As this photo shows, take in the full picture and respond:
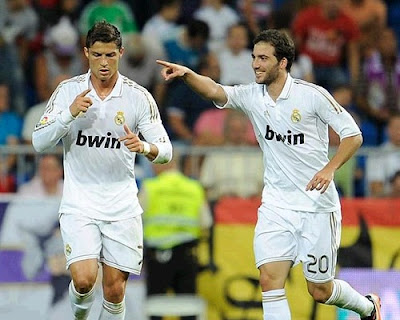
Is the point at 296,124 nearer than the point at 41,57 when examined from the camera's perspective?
Yes

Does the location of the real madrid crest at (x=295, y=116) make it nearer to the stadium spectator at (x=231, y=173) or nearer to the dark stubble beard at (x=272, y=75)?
the dark stubble beard at (x=272, y=75)

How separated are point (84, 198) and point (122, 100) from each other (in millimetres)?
834

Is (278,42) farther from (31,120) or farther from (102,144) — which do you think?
(31,120)

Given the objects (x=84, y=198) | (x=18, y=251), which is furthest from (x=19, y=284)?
(x=84, y=198)

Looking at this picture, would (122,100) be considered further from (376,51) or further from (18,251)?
(376,51)

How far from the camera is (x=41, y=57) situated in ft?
53.3

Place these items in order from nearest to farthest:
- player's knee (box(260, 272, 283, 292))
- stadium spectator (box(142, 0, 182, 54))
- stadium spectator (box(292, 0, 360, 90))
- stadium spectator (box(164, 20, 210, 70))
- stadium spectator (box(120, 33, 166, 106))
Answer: player's knee (box(260, 272, 283, 292)), stadium spectator (box(120, 33, 166, 106)), stadium spectator (box(164, 20, 210, 70)), stadium spectator (box(292, 0, 360, 90)), stadium spectator (box(142, 0, 182, 54))

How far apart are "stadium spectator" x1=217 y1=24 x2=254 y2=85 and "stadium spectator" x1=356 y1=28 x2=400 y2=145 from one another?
1.57m

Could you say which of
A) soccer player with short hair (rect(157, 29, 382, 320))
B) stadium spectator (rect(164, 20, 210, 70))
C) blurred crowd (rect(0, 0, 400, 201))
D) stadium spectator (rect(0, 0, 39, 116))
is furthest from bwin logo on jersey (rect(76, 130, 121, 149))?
stadium spectator (rect(164, 20, 210, 70))

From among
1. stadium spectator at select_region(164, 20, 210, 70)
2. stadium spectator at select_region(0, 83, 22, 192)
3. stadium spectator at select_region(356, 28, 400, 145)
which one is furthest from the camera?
stadium spectator at select_region(164, 20, 210, 70)

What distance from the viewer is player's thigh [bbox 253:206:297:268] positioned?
979 cm

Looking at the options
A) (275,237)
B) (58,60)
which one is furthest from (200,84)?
(58,60)

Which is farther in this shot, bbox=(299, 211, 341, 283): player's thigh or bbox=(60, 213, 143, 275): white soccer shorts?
bbox=(299, 211, 341, 283): player's thigh

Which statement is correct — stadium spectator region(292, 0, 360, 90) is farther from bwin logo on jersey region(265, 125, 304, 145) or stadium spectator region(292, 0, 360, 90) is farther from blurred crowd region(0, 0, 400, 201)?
bwin logo on jersey region(265, 125, 304, 145)
